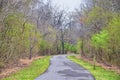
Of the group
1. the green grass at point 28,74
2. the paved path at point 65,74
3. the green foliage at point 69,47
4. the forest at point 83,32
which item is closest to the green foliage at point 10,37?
the forest at point 83,32

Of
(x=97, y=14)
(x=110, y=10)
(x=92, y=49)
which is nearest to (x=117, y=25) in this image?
(x=110, y=10)

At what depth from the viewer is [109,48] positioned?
36438mm

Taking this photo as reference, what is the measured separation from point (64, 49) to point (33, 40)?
4975 cm

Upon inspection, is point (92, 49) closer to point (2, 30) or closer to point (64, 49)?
point (2, 30)

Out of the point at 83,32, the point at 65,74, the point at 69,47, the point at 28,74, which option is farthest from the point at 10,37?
the point at 69,47

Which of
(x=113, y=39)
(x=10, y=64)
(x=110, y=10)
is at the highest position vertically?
(x=110, y=10)

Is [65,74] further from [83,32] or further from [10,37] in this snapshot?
[83,32]

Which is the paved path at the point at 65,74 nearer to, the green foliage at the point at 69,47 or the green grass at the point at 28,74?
the green grass at the point at 28,74

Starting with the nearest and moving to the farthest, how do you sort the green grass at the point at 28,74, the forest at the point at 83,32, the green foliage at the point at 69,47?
the green grass at the point at 28,74, the forest at the point at 83,32, the green foliage at the point at 69,47

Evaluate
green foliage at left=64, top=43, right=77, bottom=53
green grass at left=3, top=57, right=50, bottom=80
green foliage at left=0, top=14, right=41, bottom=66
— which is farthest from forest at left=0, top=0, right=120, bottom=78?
green foliage at left=64, top=43, right=77, bottom=53

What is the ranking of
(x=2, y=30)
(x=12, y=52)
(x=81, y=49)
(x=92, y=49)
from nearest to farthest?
(x=2, y=30) < (x=12, y=52) < (x=92, y=49) < (x=81, y=49)

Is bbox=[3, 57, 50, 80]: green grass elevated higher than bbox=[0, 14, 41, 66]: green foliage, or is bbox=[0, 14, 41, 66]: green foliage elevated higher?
bbox=[0, 14, 41, 66]: green foliage

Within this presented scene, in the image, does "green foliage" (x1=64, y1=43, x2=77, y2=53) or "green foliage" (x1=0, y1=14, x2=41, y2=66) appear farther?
"green foliage" (x1=64, y1=43, x2=77, y2=53)

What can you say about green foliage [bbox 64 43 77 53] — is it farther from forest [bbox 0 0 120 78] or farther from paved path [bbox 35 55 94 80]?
paved path [bbox 35 55 94 80]
